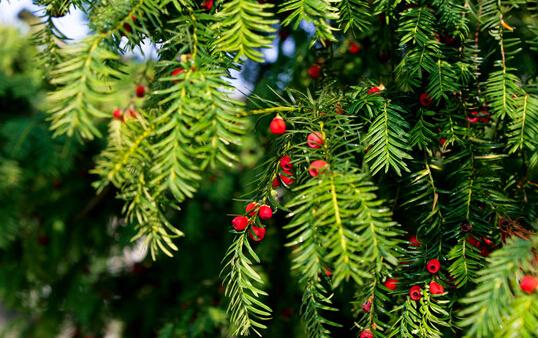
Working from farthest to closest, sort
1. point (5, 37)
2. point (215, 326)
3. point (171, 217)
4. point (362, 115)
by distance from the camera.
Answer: point (5, 37) → point (171, 217) → point (215, 326) → point (362, 115)

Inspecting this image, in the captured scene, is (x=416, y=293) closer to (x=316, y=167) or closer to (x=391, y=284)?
(x=391, y=284)

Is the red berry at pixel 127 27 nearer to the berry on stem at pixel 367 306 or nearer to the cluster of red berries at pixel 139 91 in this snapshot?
the cluster of red berries at pixel 139 91

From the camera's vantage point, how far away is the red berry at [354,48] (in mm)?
949

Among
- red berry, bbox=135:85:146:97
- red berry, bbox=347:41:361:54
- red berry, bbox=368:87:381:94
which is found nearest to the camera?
red berry, bbox=368:87:381:94

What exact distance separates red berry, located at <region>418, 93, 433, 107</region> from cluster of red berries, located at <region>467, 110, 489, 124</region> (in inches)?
2.5

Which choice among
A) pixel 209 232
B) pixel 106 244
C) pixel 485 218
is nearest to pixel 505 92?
pixel 485 218

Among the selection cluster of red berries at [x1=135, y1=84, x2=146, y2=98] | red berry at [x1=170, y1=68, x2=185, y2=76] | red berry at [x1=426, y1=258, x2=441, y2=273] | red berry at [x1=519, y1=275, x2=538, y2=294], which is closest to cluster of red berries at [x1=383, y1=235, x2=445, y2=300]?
red berry at [x1=426, y1=258, x2=441, y2=273]

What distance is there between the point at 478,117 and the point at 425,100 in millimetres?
87

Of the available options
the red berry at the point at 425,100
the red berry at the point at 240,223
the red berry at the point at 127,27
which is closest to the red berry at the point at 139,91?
the red berry at the point at 127,27

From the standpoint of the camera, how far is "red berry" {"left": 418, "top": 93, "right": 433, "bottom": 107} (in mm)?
664

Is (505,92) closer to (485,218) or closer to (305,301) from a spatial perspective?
(485,218)

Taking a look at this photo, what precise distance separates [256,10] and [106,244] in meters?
1.18

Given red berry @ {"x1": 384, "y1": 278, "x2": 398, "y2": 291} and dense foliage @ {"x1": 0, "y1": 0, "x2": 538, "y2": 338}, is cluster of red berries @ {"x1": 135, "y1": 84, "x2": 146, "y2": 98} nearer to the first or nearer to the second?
dense foliage @ {"x1": 0, "y1": 0, "x2": 538, "y2": 338}

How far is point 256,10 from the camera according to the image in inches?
21.5
